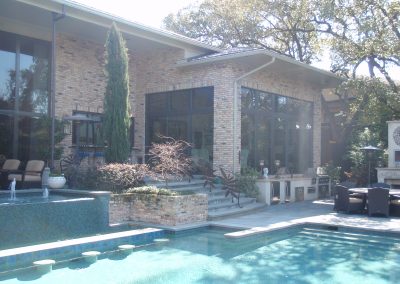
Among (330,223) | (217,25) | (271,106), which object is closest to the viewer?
(330,223)

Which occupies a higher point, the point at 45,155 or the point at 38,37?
the point at 38,37

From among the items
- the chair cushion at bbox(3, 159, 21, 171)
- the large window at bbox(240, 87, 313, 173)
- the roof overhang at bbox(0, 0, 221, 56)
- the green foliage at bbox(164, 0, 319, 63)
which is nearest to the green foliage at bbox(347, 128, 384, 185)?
the large window at bbox(240, 87, 313, 173)

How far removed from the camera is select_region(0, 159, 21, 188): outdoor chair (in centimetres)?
1144

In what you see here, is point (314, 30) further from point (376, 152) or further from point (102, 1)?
point (102, 1)

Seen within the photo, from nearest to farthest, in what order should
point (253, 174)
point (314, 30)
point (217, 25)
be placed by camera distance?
1. point (253, 174)
2. point (314, 30)
3. point (217, 25)

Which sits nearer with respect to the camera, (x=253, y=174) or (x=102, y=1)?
(x=253, y=174)

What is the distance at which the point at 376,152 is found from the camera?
55.2ft

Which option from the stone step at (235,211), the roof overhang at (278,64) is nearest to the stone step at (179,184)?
the stone step at (235,211)

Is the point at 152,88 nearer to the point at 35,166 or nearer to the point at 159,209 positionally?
the point at 35,166

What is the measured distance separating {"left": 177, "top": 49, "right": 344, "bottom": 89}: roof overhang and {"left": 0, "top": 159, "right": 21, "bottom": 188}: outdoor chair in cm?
615

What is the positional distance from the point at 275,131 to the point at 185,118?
3.43 m

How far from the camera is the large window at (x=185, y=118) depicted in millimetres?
14398

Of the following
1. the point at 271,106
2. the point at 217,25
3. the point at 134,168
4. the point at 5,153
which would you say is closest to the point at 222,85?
the point at 271,106

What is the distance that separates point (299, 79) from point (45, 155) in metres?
10.00
